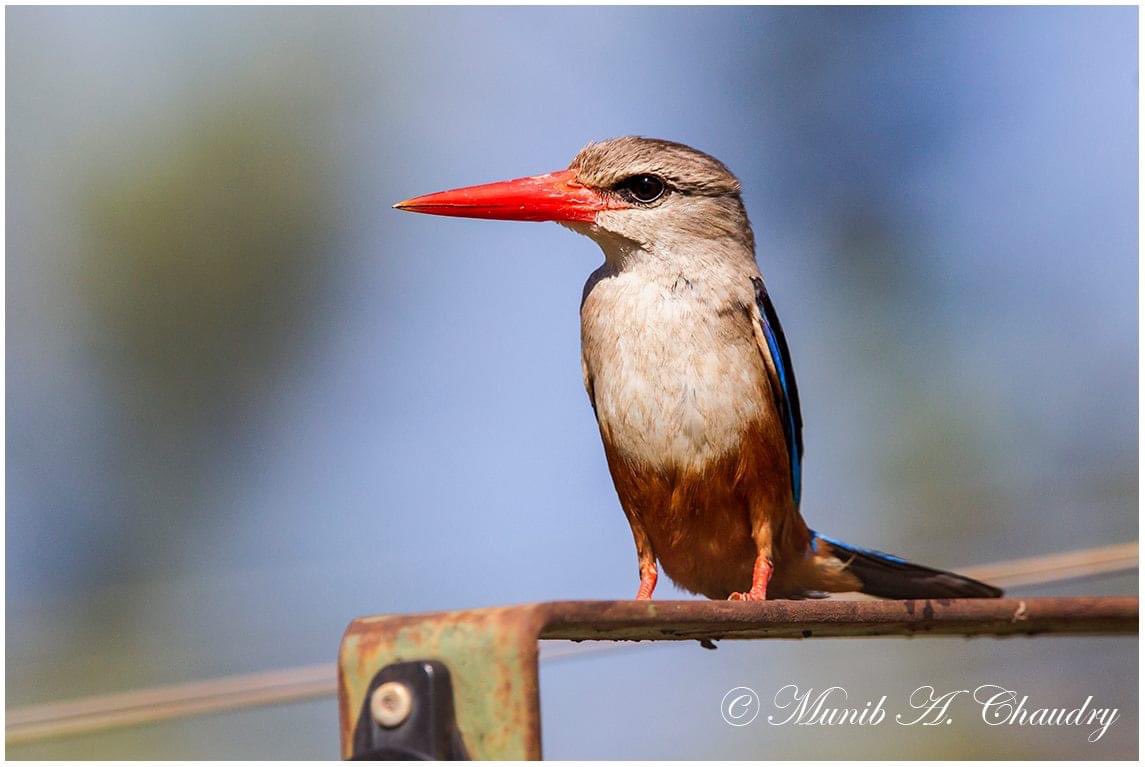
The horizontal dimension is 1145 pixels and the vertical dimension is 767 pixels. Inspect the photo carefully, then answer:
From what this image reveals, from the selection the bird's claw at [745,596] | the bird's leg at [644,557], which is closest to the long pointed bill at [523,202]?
the bird's leg at [644,557]

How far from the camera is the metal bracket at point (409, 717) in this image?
5.13 ft

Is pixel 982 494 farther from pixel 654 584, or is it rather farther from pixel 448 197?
pixel 448 197

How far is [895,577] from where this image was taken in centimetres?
A: 376

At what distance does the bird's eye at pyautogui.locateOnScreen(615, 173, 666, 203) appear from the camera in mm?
3680

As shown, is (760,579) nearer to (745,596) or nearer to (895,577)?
(745,596)

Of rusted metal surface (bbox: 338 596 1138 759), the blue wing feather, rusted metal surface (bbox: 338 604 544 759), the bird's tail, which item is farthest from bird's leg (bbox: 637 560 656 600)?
rusted metal surface (bbox: 338 604 544 759)

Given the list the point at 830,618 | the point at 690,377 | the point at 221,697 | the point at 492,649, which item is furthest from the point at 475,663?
the point at 690,377

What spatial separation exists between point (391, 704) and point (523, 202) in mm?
2257

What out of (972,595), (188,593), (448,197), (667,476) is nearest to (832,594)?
(972,595)

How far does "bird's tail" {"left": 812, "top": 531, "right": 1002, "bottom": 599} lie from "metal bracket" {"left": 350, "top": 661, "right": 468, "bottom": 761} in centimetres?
235

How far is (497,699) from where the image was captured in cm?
159

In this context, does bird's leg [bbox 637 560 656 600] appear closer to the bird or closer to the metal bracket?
the bird

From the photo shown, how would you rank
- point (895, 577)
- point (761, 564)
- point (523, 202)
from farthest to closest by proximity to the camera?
point (895, 577) → point (523, 202) → point (761, 564)

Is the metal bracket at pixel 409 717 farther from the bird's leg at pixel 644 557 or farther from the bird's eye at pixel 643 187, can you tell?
the bird's eye at pixel 643 187
